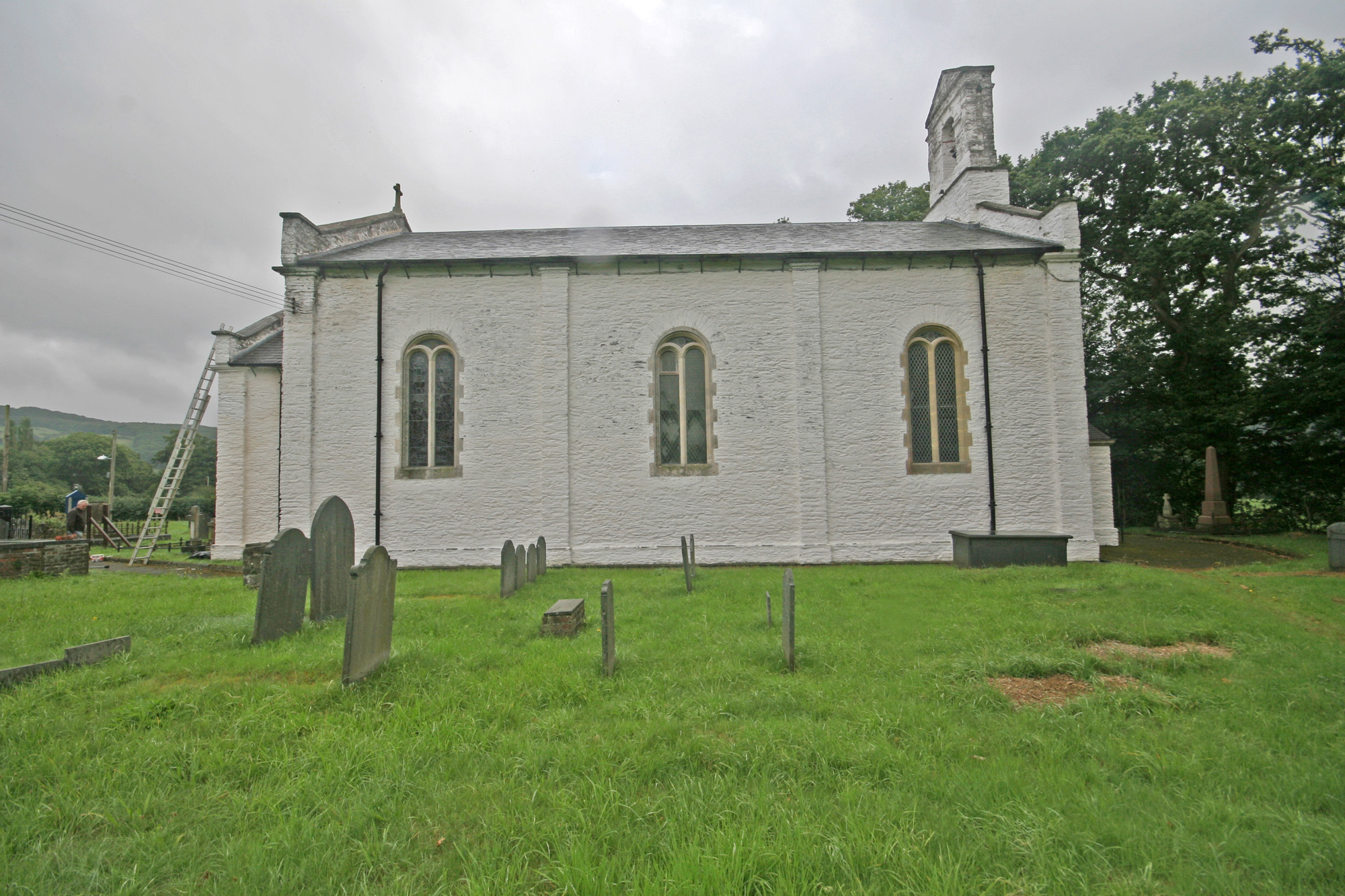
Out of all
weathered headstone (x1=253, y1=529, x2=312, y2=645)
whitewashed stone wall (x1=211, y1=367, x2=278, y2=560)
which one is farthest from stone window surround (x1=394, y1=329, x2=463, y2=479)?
weathered headstone (x1=253, y1=529, x2=312, y2=645)

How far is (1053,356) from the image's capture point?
13258 millimetres

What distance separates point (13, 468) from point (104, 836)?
76.6 m

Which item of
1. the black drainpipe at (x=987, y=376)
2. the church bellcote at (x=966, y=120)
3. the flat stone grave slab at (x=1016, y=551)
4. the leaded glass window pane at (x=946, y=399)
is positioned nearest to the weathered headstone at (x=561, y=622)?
the flat stone grave slab at (x=1016, y=551)

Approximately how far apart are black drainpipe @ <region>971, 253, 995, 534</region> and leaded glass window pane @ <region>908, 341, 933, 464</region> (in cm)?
114

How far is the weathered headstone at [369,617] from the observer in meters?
4.63

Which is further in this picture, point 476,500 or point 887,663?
point 476,500

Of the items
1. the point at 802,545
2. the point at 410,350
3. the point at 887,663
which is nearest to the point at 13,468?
the point at 410,350

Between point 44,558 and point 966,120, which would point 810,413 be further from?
point 44,558

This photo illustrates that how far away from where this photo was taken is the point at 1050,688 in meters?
4.83

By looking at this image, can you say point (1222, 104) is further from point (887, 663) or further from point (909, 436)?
point (887, 663)

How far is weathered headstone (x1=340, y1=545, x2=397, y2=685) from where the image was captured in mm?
4633

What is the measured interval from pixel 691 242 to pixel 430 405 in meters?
7.22

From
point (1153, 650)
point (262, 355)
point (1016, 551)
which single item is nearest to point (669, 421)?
point (1016, 551)

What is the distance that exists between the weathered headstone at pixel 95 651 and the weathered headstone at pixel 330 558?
152 cm
